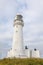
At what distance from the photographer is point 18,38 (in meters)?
36.9

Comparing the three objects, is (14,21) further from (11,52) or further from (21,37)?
(11,52)

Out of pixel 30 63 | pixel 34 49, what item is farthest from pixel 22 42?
pixel 30 63

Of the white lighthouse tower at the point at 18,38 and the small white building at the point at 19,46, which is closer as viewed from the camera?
the white lighthouse tower at the point at 18,38

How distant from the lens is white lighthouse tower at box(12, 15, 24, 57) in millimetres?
35775

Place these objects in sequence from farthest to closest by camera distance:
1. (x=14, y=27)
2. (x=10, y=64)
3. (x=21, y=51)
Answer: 1. (x=14, y=27)
2. (x=21, y=51)
3. (x=10, y=64)

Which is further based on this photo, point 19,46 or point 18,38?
point 18,38

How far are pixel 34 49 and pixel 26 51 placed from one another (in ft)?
7.98

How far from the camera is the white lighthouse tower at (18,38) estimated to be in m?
35.8

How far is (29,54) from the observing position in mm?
36625

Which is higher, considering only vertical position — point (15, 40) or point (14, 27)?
point (14, 27)

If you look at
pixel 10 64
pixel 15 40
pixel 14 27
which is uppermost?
pixel 14 27

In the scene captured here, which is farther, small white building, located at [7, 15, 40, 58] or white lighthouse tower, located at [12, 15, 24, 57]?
small white building, located at [7, 15, 40, 58]

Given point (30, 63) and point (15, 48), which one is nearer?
point (30, 63)

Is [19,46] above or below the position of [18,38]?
below
